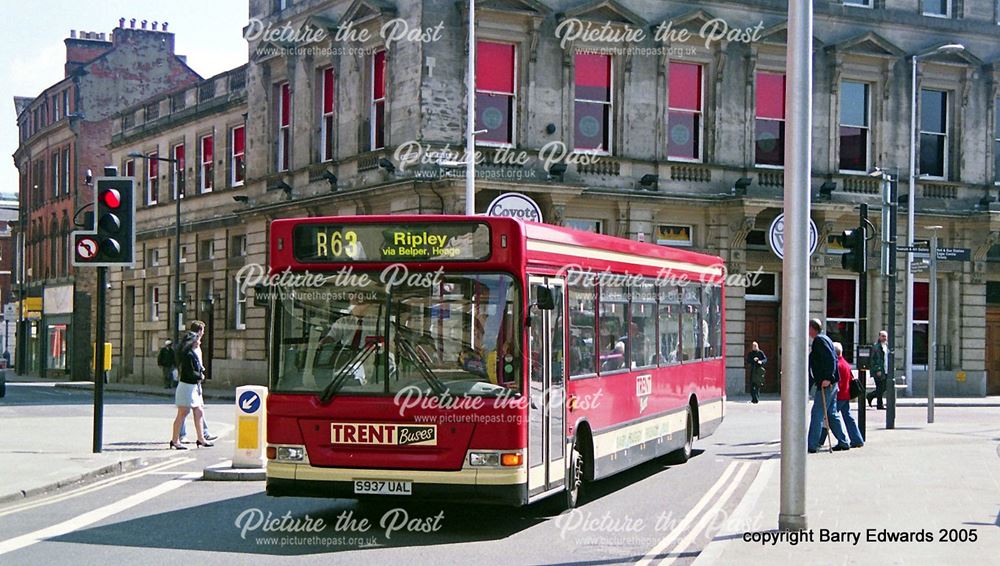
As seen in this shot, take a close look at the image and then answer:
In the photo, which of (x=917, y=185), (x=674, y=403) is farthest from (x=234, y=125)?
(x=674, y=403)

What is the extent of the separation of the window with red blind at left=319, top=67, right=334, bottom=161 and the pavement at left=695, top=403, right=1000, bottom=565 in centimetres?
2264

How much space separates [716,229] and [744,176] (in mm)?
1828

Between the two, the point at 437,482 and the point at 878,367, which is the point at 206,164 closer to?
the point at 878,367

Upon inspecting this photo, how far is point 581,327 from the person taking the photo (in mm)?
13703

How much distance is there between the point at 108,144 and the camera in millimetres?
60094

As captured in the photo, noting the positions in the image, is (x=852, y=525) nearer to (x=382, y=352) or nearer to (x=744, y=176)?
(x=382, y=352)

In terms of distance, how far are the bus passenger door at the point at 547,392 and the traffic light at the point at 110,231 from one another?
26.9 feet

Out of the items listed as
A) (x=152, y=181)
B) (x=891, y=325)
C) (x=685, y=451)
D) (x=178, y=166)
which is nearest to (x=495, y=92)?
(x=891, y=325)

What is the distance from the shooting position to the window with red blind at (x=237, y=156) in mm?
47062

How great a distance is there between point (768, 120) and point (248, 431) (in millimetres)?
25276

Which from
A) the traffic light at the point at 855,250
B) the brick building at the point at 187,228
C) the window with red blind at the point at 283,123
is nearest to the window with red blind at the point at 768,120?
the window with red blind at the point at 283,123

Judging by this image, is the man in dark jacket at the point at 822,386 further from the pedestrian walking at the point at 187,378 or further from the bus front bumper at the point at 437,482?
the pedestrian walking at the point at 187,378

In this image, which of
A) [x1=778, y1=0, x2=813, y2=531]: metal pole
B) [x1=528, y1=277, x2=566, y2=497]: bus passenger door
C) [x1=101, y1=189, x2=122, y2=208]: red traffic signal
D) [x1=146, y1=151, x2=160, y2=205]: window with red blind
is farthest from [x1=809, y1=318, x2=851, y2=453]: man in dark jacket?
[x1=146, y1=151, x2=160, y2=205]: window with red blind

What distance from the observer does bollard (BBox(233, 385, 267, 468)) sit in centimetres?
1695
